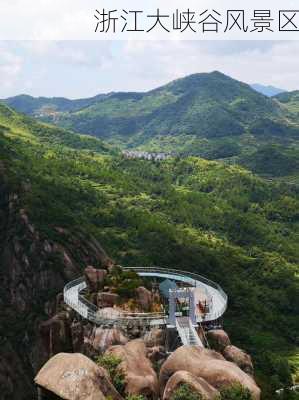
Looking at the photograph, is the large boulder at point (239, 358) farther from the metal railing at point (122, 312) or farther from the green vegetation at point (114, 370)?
the green vegetation at point (114, 370)

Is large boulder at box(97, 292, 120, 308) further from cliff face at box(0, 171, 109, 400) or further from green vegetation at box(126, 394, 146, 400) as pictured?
green vegetation at box(126, 394, 146, 400)

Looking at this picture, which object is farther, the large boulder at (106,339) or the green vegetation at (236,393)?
the large boulder at (106,339)

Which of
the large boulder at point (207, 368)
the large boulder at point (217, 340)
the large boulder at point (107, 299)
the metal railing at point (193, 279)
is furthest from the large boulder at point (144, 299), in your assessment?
the large boulder at point (207, 368)

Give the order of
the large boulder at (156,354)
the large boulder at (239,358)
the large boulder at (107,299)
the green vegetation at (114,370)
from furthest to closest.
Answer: the large boulder at (107,299) < the large boulder at (239,358) < the large boulder at (156,354) < the green vegetation at (114,370)

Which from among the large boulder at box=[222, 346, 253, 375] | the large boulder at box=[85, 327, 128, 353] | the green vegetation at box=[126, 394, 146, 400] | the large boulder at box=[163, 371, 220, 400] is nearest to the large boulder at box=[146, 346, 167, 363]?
the large boulder at box=[85, 327, 128, 353]

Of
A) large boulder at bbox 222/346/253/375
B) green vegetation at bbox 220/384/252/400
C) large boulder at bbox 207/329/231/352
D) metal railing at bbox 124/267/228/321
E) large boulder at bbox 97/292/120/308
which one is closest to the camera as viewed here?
green vegetation at bbox 220/384/252/400

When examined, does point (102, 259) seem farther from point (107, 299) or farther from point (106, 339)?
point (106, 339)
